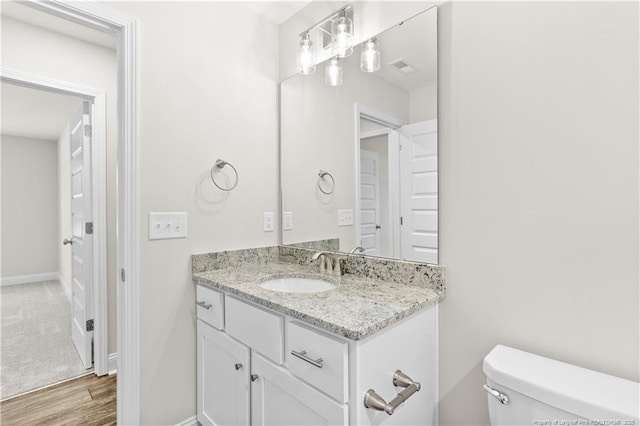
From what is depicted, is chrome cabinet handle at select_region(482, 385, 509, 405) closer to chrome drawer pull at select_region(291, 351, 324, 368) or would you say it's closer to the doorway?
chrome drawer pull at select_region(291, 351, 324, 368)

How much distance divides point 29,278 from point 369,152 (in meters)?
6.37

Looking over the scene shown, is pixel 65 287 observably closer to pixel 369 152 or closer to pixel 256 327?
pixel 256 327

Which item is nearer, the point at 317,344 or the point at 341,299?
the point at 317,344

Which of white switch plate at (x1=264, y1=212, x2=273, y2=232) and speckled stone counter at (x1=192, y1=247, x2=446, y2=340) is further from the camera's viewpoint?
white switch plate at (x1=264, y1=212, x2=273, y2=232)

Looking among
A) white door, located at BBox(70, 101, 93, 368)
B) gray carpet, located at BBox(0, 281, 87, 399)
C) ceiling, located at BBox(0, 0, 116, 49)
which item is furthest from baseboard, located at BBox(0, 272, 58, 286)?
ceiling, located at BBox(0, 0, 116, 49)

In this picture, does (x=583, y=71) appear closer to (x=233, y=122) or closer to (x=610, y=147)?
(x=610, y=147)

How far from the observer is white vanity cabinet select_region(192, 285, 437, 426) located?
3.02ft

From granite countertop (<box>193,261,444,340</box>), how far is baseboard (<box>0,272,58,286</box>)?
18.1 ft

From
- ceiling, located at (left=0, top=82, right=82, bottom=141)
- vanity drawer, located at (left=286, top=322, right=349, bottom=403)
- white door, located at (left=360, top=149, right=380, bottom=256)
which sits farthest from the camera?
ceiling, located at (left=0, top=82, right=82, bottom=141)

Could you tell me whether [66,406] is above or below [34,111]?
below

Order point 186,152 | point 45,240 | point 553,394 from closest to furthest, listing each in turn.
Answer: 1. point 553,394
2. point 186,152
3. point 45,240

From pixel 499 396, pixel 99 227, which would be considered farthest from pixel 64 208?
pixel 499 396

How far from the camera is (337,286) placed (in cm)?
140

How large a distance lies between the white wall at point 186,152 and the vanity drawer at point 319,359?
0.79m
